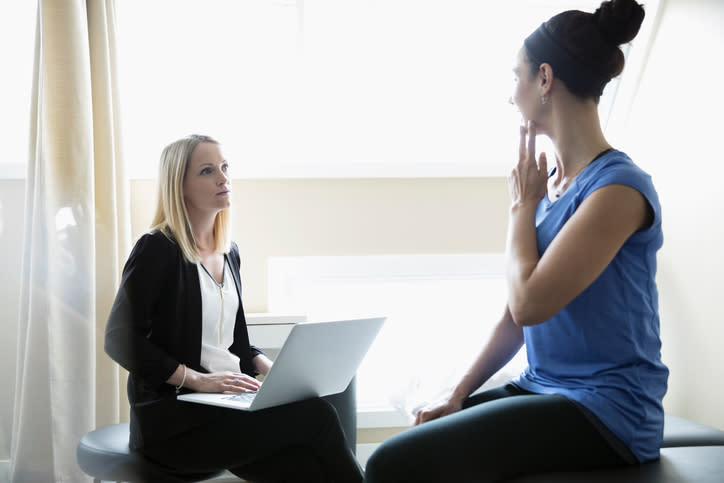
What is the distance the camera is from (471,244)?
8.48 ft

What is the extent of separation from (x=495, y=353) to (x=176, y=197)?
830 mm

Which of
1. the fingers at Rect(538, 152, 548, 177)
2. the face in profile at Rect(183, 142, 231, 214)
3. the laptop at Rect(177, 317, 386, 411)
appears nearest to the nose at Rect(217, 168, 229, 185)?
the face in profile at Rect(183, 142, 231, 214)

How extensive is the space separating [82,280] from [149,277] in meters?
0.27

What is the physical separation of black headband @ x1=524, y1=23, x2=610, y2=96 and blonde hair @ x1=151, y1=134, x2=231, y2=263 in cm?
87

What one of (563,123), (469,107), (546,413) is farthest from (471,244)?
(546,413)

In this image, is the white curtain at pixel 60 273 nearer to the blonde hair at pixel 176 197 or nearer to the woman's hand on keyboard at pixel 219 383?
the blonde hair at pixel 176 197

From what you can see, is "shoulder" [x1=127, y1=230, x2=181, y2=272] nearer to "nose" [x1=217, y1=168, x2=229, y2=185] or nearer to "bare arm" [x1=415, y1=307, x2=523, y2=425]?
"nose" [x1=217, y1=168, x2=229, y2=185]

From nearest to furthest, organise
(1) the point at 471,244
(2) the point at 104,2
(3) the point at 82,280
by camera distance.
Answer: (3) the point at 82,280 < (2) the point at 104,2 < (1) the point at 471,244

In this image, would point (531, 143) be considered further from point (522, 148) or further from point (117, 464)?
point (117, 464)

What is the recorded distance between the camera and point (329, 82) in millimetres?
2496

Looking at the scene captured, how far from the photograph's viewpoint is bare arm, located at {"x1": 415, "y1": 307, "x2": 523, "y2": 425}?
3.96ft

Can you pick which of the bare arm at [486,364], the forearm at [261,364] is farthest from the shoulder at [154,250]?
the bare arm at [486,364]

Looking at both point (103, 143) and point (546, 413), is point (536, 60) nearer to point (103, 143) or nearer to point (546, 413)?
point (546, 413)

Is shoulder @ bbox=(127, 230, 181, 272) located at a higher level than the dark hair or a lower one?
lower
